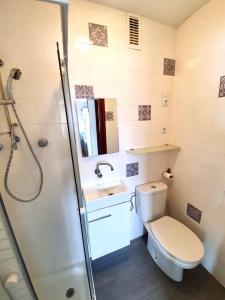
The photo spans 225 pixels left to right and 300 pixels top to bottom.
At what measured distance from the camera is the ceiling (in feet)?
3.72

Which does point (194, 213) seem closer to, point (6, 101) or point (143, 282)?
point (143, 282)

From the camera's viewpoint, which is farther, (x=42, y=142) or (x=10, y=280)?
(x=42, y=142)

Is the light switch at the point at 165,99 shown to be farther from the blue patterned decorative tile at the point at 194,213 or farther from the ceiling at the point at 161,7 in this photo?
the blue patterned decorative tile at the point at 194,213

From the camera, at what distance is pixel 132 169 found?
1.56 metres

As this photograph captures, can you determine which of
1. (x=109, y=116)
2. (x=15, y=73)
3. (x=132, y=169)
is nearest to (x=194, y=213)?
(x=132, y=169)

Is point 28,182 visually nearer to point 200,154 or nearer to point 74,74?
point 74,74

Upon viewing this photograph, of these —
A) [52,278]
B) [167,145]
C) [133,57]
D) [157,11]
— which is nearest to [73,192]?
[52,278]

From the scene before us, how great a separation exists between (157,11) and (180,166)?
4.80 feet

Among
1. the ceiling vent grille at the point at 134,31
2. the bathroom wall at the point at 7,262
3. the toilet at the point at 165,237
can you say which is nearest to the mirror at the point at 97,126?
the ceiling vent grille at the point at 134,31

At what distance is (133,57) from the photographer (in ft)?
4.34

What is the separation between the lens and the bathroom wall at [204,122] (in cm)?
115

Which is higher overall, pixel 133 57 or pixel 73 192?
pixel 133 57

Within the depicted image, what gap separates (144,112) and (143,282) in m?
1.61

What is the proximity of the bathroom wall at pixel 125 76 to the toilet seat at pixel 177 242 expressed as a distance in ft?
1.18
